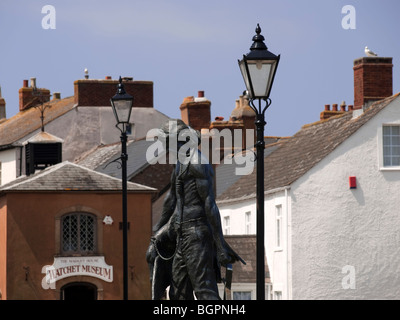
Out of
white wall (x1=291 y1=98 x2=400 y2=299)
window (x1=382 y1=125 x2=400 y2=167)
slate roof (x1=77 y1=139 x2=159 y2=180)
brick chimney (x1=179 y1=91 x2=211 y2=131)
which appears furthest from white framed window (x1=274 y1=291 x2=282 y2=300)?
brick chimney (x1=179 y1=91 x2=211 y2=131)

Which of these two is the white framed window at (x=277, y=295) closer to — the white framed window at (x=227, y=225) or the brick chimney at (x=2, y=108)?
the white framed window at (x=227, y=225)

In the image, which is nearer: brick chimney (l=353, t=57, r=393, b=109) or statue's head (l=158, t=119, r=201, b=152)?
statue's head (l=158, t=119, r=201, b=152)

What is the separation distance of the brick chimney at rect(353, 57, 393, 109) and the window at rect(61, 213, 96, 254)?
33.4 feet

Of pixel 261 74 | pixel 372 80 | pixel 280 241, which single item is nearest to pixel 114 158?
pixel 280 241

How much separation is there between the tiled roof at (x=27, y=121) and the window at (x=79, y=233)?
17436 millimetres

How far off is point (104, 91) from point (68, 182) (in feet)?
62.1

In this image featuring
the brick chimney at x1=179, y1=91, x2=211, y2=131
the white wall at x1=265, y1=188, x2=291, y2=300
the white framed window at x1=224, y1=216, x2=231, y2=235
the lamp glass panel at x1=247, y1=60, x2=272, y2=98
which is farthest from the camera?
the brick chimney at x1=179, y1=91, x2=211, y2=131

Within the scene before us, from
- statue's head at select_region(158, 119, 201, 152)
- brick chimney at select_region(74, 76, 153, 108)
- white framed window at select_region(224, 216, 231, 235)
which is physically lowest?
white framed window at select_region(224, 216, 231, 235)

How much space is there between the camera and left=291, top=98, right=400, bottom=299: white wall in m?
39.3

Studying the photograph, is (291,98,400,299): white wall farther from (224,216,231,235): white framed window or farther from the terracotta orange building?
(224,216,231,235): white framed window

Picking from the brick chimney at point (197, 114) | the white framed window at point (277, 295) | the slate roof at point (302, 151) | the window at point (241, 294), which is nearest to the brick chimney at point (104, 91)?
the brick chimney at point (197, 114)
